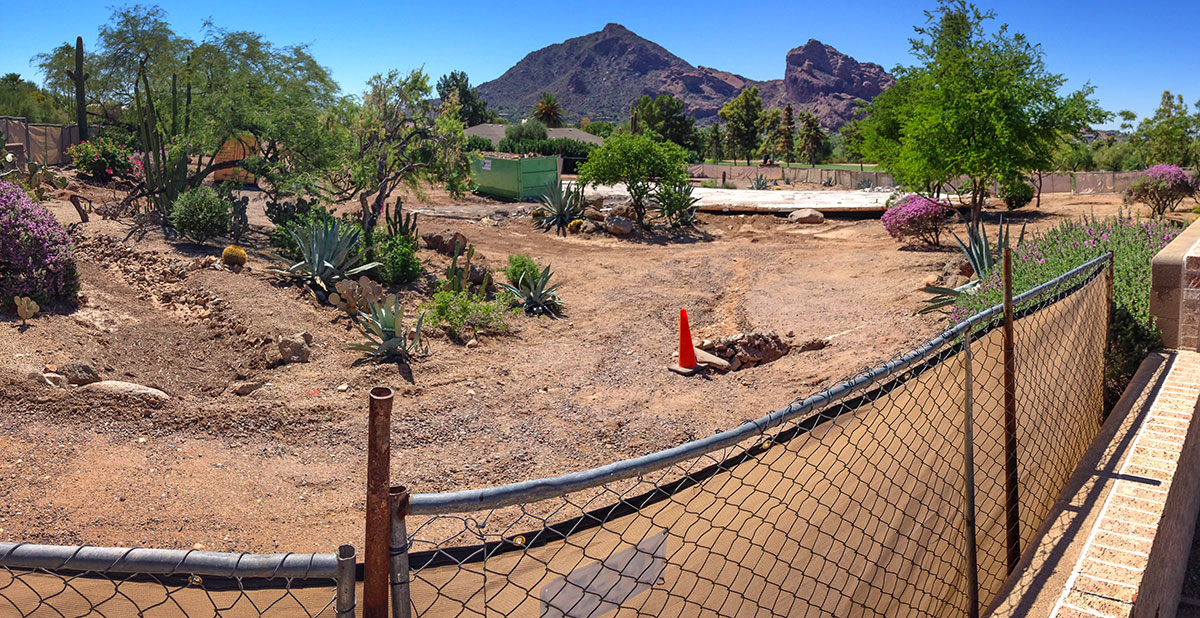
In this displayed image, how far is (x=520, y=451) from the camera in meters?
7.87

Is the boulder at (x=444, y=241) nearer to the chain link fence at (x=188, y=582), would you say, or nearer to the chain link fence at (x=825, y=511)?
the chain link fence at (x=825, y=511)

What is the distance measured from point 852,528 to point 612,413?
6.06 meters

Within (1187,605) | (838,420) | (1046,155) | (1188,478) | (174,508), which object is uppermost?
(1046,155)

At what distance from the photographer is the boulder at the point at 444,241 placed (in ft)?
62.5

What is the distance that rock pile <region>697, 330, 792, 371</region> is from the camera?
10742 millimetres

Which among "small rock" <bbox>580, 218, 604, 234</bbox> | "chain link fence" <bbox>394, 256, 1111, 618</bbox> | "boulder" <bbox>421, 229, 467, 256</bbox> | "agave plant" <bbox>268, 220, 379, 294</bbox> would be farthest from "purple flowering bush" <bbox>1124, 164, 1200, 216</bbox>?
"chain link fence" <bbox>394, 256, 1111, 618</bbox>

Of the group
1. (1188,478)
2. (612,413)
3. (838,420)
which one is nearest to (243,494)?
(612,413)

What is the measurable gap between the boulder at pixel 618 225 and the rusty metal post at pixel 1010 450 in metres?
20.3

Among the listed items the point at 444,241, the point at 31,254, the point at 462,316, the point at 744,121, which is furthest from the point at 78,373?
the point at 744,121

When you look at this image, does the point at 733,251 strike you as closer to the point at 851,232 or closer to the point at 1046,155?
the point at 851,232

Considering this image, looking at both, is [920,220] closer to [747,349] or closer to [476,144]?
[747,349]

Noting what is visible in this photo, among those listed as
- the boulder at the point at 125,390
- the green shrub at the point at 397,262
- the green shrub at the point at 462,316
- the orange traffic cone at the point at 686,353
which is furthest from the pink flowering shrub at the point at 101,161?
the orange traffic cone at the point at 686,353

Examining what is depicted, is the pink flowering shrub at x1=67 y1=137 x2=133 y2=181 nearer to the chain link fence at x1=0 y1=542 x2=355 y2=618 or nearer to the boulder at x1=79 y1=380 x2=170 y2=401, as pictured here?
the boulder at x1=79 y1=380 x2=170 y2=401

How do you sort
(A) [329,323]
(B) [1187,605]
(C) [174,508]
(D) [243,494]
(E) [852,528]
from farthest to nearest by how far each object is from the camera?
(A) [329,323]
(D) [243,494]
(C) [174,508]
(B) [1187,605]
(E) [852,528]
